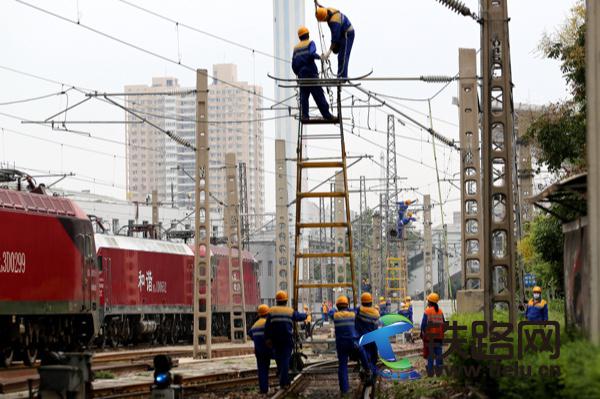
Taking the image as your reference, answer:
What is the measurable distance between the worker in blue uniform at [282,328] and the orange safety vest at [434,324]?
4.25m

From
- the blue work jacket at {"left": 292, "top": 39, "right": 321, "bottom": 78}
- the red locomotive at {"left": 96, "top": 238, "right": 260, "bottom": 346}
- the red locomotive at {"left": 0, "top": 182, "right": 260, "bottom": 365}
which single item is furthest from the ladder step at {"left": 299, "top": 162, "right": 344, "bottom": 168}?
the red locomotive at {"left": 96, "top": 238, "right": 260, "bottom": 346}

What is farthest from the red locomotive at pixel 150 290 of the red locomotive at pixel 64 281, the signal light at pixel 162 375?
the signal light at pixel 162 375

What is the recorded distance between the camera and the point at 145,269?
49.2m

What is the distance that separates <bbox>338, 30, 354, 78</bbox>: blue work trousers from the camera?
901 inches

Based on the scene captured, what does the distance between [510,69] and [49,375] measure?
11.3m

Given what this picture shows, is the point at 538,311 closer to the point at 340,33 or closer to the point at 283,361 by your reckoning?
the point at 283,361

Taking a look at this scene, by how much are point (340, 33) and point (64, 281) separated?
42.4ft

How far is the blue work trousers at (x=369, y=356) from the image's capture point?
22.4m

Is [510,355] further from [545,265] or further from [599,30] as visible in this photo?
[545,265]

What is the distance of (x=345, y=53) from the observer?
23.0 meters

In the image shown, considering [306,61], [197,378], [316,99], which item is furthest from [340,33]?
[197,378]

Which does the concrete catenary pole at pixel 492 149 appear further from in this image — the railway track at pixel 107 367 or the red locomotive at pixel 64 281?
the red locomotive at pixel 64 281

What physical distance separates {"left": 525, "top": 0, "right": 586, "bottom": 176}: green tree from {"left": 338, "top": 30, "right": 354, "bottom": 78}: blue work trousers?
14.1 meters

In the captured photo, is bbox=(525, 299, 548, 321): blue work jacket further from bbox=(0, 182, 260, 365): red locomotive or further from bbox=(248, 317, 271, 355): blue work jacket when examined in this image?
bbox=(0, 182, 260, 365): red locomotive
